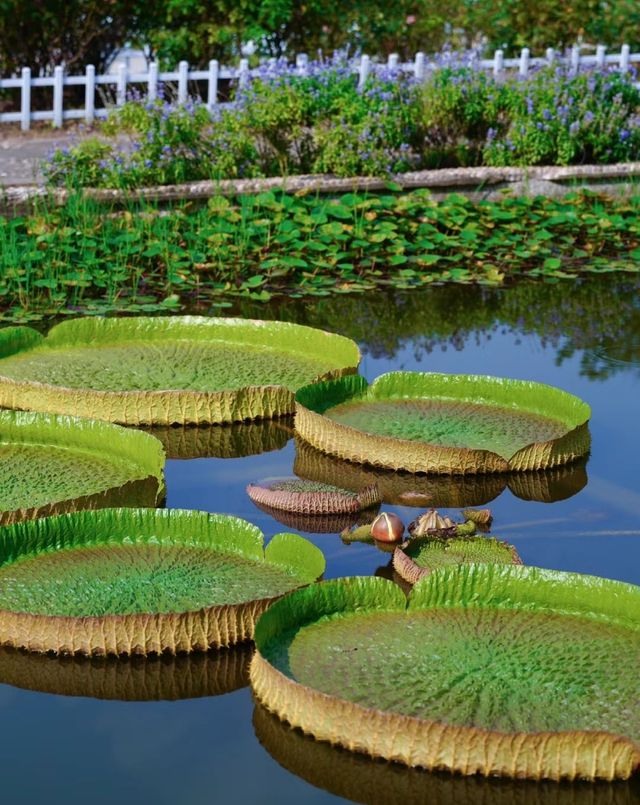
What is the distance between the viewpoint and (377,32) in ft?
52.3

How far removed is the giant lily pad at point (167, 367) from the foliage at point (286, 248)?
109 cm

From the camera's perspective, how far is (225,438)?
5.73 m

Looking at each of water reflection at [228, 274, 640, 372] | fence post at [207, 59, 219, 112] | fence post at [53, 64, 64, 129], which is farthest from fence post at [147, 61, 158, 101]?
water reflection at [228, 274, 640, 372]

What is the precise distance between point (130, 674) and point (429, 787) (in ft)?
3.00

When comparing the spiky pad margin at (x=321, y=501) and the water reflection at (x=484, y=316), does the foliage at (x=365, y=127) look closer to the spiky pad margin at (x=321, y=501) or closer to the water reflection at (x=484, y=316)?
the water reflection at (x=484, y=316)

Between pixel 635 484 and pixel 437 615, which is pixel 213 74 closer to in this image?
pixel 635 484

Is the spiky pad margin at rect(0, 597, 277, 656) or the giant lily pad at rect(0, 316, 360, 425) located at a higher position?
the giant lily pad at rect(0, 316, 360, 425)

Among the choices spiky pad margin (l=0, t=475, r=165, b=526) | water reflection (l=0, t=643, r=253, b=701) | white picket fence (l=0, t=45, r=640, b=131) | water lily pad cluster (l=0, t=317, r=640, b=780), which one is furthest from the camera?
white picket fence (l=0, t=45, r=640, b=131)

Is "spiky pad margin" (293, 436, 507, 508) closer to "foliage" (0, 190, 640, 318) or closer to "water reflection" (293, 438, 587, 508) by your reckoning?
"water reflection" (293, 438, 587, 508)

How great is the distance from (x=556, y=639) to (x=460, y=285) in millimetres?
5617

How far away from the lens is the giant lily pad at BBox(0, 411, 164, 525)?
4.44 m

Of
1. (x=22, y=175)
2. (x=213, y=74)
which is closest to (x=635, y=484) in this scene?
(x=22, y=175)

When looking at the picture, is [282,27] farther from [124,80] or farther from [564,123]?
[564,123]

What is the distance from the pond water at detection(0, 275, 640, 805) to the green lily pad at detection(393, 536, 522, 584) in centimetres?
13
